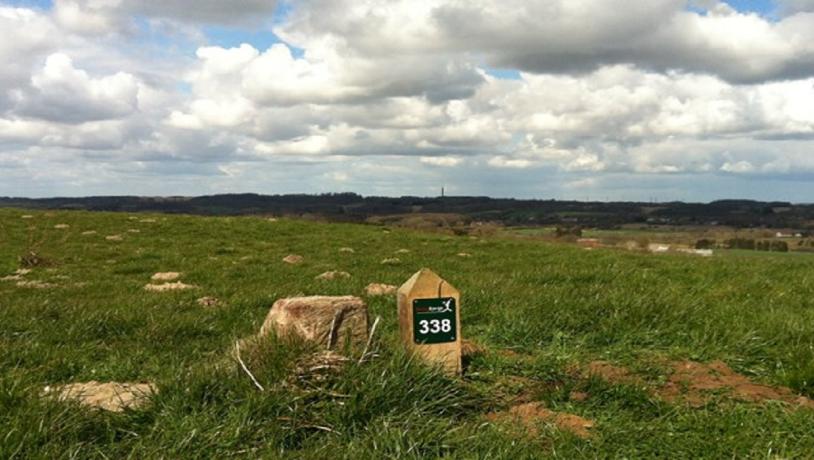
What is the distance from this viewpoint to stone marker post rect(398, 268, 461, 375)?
5680mm

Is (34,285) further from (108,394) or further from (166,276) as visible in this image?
(108,394)

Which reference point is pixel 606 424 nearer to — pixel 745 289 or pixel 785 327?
pixel 785 327

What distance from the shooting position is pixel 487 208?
6250 inches

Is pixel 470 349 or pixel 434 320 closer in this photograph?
pixel 434 320

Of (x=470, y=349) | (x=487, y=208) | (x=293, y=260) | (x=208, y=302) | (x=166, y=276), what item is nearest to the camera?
(x=470, y=349)

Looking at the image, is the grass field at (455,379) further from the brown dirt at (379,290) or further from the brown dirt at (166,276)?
the brown dirt at (166,276)

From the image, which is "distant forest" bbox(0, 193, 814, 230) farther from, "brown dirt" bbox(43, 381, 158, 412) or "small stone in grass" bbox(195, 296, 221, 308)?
"brown dirt" bbox(43, 381, 158, 412)

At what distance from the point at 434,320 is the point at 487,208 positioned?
15450 centimetres

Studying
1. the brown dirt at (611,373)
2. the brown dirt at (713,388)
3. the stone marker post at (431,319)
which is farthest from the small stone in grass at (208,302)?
the brown dirt at (713,388)

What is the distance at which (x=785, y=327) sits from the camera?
740cm

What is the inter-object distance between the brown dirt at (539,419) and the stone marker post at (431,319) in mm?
716

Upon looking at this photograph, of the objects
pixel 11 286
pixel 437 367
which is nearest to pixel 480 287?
pixel 437 367

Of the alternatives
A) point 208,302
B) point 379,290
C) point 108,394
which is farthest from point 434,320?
point 208,302

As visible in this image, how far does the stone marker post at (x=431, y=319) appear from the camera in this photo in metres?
5.68
